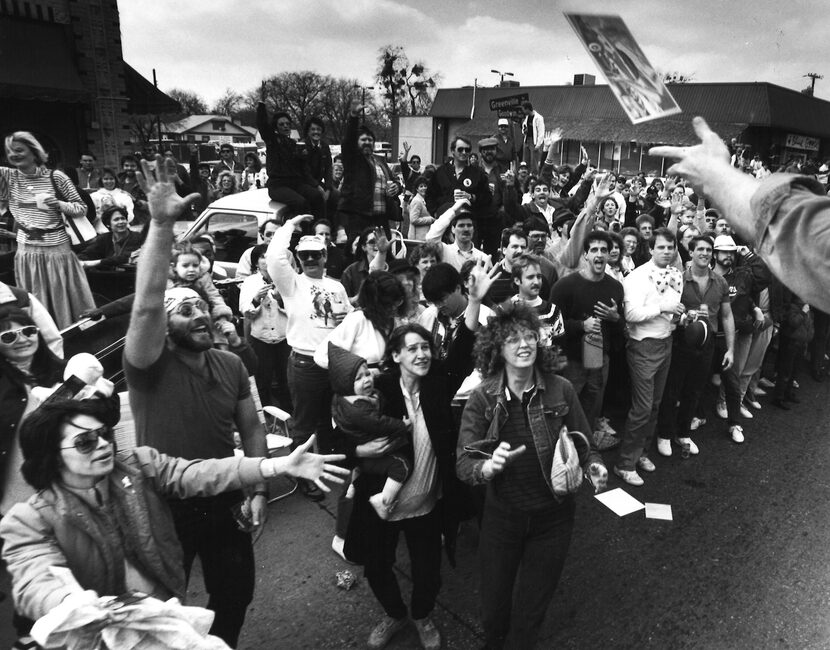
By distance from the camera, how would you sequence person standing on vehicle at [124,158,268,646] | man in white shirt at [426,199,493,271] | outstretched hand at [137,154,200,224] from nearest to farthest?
outstretched hand at [137,154,200,224]
person standing on vehicle at [124,158,268,646]
man in white shirt at [426,199,493,271]

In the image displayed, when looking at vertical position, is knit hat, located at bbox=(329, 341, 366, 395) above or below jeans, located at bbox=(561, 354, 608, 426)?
above

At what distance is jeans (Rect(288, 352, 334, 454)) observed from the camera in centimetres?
440

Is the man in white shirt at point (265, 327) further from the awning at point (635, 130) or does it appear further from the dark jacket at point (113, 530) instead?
the awning at point (635, 130)

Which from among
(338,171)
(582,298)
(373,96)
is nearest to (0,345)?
(582,298)

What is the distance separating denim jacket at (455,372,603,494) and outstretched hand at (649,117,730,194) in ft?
5.58

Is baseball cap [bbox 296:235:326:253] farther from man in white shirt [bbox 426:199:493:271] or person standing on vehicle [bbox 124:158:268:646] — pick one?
person standing on vehicle [bbox 124:158:268:646]

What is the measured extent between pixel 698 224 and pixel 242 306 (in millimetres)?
6497

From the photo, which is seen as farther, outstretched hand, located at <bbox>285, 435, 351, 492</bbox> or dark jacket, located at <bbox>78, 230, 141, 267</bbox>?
dark jacket, located at <bbox>78, 230, 141, 267</bbox>

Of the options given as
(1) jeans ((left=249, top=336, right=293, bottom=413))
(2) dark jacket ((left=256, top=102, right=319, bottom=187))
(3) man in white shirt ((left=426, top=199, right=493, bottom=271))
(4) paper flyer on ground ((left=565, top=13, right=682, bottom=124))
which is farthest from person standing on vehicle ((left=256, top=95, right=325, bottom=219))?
(4) paper flyer on ground ((left=565, top=13, right=682, bottom=124))

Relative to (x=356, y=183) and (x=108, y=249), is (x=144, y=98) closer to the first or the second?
(x=108, y=249)

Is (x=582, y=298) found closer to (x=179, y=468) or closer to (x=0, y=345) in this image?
(x=179, y=468)

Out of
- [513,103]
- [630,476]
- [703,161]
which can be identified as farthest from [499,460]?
[513,103]

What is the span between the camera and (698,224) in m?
8.38

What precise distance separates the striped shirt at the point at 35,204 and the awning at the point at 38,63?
11.4 meters
